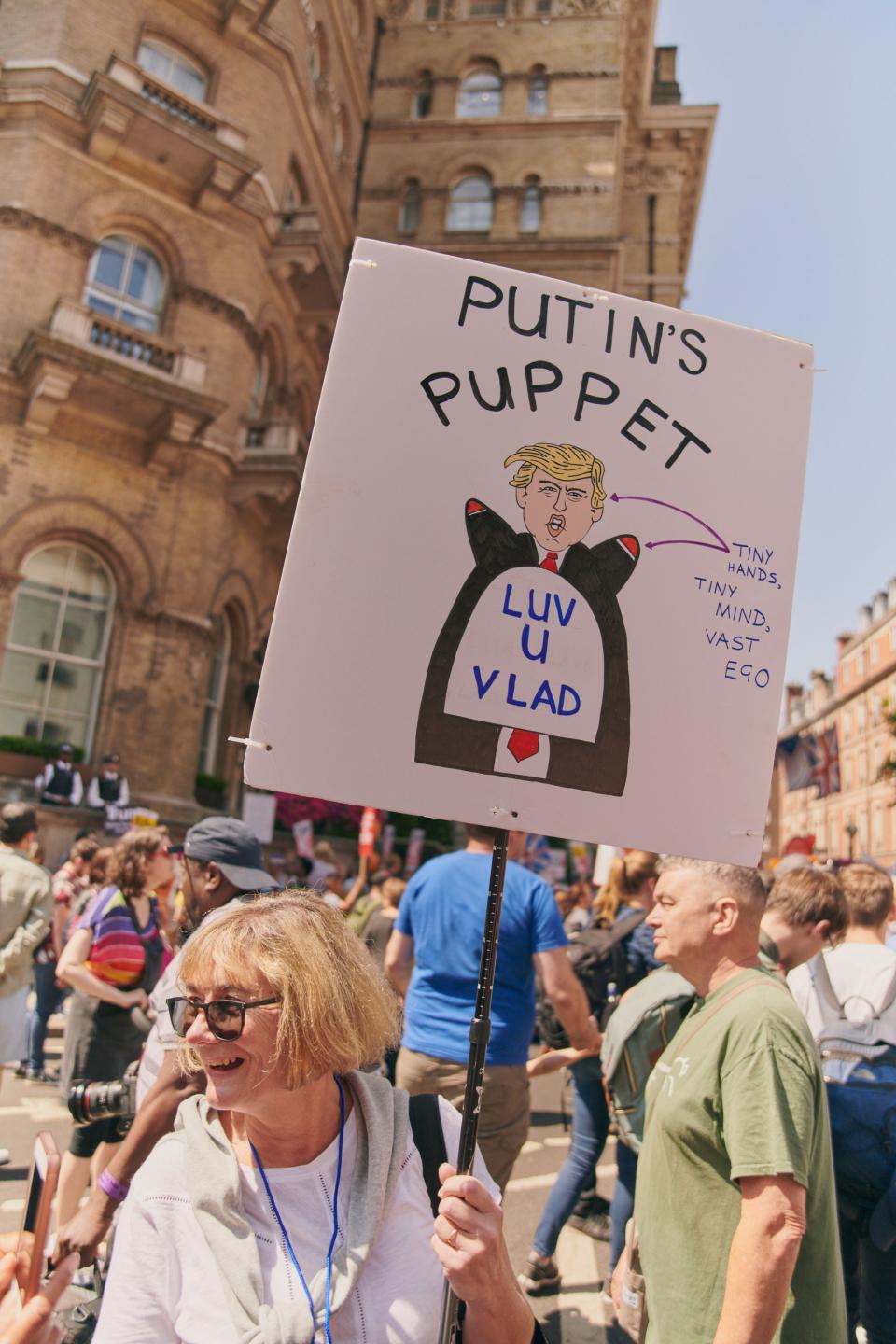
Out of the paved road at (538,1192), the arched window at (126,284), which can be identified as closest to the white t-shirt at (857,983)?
the paved road at (538,1192)

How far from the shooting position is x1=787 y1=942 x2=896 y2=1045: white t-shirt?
335 cm

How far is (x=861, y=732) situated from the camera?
197 ft

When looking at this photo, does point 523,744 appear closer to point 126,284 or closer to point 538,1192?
point 538,1192

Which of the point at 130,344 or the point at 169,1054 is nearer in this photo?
the point at 169,1054

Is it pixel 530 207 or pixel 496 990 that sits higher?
pixel 530 207

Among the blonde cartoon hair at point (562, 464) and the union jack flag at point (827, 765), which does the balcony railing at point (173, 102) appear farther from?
the union jack flag at point (827, 765)

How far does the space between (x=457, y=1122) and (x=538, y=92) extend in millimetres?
29489

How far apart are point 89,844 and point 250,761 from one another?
757 cm

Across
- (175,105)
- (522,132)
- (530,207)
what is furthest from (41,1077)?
(522,132)

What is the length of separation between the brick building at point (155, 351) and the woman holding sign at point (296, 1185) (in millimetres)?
13813

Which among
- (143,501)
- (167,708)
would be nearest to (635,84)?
(143,501)

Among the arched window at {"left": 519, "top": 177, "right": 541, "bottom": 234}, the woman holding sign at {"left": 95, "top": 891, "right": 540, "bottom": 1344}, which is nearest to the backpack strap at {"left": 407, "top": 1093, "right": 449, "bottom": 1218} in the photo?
the woman holding sign at {"left": 95, "top": 891, "right": 540, "bottom": 1344}

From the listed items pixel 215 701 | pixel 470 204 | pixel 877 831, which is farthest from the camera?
pixel 877 831

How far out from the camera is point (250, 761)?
1.84m
